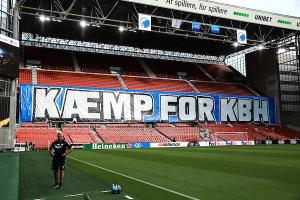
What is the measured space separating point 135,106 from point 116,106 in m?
2.85

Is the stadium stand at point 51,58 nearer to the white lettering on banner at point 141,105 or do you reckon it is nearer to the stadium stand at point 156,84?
the stadium stand at point 156,84

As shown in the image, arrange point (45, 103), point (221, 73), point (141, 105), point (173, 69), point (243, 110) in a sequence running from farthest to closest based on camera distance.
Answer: point (221, 73) < point (173, 69) < point (243, 110) < point (141, 105) < point (45, 103)

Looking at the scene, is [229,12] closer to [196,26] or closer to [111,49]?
[196,26]

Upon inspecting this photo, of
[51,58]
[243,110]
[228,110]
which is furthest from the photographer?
[243,110]

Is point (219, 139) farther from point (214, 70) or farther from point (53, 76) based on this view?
point (53, 76)

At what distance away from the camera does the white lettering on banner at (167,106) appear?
165 feet

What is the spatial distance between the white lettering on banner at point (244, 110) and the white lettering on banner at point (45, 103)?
29328 mm

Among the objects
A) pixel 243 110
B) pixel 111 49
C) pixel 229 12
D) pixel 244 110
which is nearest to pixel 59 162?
pixel 229 12

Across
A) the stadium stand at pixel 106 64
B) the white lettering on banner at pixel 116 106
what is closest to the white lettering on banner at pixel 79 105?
the white lettering on banner at pixel 116 106

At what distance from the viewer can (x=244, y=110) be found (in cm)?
5600

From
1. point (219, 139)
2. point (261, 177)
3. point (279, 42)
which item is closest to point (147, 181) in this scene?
point (261, 177)

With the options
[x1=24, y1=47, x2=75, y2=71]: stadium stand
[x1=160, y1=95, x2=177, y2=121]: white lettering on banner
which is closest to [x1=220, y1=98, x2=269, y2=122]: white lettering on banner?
[x1=160, y1=95, x2=177, y2=121]: white lettering on banner

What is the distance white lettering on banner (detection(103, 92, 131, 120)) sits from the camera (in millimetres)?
47531

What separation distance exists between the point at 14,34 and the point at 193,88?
30549 millimetres
